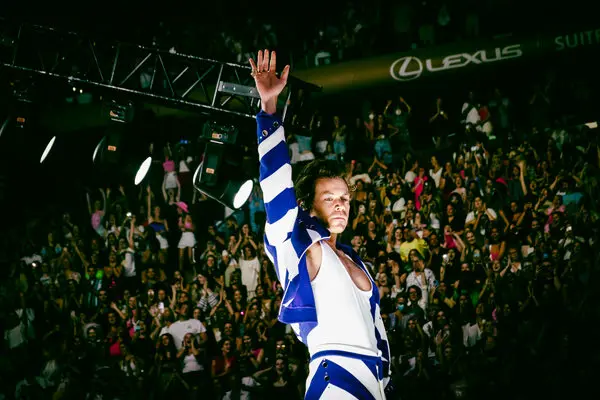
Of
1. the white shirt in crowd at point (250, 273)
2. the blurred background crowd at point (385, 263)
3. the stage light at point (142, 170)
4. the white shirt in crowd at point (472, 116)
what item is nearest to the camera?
the blurred background crowd at point (385, 263)

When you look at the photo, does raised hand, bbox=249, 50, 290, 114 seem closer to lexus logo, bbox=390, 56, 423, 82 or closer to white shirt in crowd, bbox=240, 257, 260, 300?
white shirt in crowd, bbox=240, 257, 260, 300

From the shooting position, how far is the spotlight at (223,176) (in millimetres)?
6895

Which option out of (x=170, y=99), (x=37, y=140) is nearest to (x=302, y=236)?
(x=170, y=99)

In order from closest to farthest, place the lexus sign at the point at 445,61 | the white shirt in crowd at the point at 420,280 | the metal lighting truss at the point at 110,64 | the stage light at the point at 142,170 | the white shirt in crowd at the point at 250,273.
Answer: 1. the metal lighting truss at the point at 110,64
2. the stage light at the point at 142,170
3. the white shirt in crowd at the point at 420,280
4. the white shirt in crowd at the point at 250,273
5. the lexus sign at the point at 445,61

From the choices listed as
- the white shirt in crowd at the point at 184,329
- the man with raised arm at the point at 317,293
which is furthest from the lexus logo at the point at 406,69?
the man with raised arm at the point at 317,293

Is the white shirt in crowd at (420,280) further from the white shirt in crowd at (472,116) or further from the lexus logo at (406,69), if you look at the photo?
the lexus logo at (406,69)

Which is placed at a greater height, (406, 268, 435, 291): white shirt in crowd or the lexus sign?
the lexus sign

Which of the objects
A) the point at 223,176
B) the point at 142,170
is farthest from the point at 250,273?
the point at 223,176

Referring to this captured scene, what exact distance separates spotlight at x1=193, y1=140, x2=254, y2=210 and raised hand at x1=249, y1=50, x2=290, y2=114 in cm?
391

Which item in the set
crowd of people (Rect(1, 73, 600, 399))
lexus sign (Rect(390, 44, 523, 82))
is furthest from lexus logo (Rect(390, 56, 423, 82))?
crowd of people (Rect(1, 73, 600, 399))

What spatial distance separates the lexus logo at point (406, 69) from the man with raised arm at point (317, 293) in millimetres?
9395

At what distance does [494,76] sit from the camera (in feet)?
38.3

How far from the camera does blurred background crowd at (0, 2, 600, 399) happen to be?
7.52m

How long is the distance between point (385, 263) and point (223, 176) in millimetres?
2575
